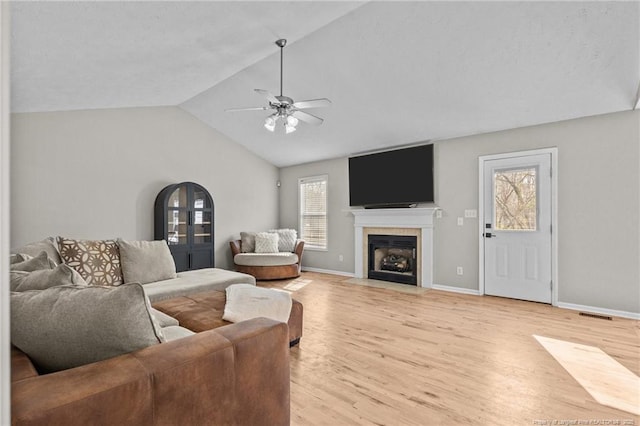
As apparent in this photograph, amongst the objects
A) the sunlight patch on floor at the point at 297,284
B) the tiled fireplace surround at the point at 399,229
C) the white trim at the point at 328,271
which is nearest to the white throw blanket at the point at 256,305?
the sunlight patch on floor at the point at 297,284

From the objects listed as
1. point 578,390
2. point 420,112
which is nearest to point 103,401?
point 578,390

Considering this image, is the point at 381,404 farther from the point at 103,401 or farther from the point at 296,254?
the point at 296,254

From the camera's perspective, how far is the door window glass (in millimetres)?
4348

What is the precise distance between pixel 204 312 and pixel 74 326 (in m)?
1.57

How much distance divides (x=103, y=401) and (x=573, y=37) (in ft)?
13.6

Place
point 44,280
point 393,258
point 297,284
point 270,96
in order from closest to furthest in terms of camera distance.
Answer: point 44,280
point 270,96
point 297,284
point 393,258

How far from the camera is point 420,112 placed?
4.54m

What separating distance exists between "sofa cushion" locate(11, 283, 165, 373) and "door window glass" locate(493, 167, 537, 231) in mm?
4681

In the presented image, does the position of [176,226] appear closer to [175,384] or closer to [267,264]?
[267,264]

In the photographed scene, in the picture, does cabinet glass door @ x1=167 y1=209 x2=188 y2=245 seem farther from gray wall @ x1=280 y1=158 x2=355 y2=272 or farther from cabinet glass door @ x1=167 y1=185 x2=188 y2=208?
gray wall @ x1=280 y1=158 x2=355 y2=272

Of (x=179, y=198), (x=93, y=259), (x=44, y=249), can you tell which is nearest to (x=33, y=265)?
(x=44, y=249)

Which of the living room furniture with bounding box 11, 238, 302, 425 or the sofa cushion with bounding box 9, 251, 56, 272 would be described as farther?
the sofa cushion with bounding box 9, 251, 56, 272

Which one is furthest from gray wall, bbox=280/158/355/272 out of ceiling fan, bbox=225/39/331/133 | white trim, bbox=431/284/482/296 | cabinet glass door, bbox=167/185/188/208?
ceiling fan, bbox=225/39/331/133
